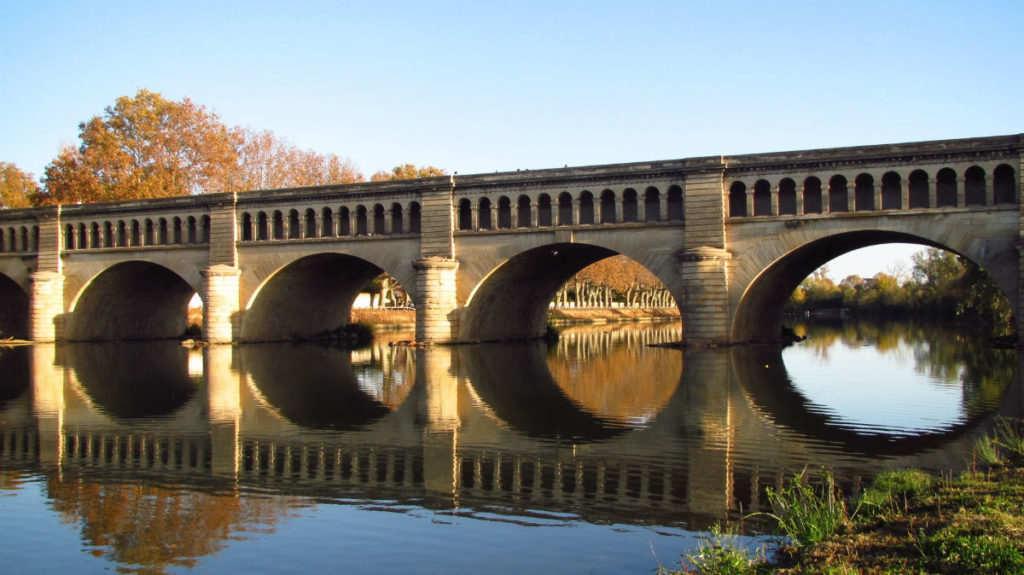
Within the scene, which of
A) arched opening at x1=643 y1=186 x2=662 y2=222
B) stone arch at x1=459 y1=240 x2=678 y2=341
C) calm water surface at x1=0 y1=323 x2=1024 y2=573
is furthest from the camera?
stone arch at x1=459 y1=240 x2=678 y2=341

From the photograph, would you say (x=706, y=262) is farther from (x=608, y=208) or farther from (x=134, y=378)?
(x=134, y=378)

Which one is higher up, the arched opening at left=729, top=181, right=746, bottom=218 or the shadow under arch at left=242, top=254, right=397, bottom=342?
the arched opening at left=729, top=181, right=746, bottom=218

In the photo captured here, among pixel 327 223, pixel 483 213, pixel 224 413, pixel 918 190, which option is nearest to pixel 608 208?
pixel 483 213

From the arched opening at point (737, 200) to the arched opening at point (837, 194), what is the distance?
11.5 ft

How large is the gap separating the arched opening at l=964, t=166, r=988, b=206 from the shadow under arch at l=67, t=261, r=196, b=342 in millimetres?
39910

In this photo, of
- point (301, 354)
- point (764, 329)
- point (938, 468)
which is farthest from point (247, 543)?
point (764, 329)

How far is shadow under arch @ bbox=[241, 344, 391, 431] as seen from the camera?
833 inches

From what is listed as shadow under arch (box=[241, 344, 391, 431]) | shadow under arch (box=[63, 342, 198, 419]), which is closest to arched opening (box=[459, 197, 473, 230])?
shadow under arch (box=[241, 344, 391, 431])

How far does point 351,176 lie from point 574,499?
6835 cm

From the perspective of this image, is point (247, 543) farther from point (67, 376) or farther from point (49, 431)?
point (67, 376)

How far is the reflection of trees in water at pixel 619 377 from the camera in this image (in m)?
22.6

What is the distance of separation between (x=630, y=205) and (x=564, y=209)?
3370 millimetres

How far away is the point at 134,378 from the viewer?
3177cm

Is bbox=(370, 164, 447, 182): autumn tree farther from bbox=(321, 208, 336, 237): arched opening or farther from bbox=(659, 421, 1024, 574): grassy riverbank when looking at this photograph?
bbox=(659, 421, 1024, 574): grassy riverbank
